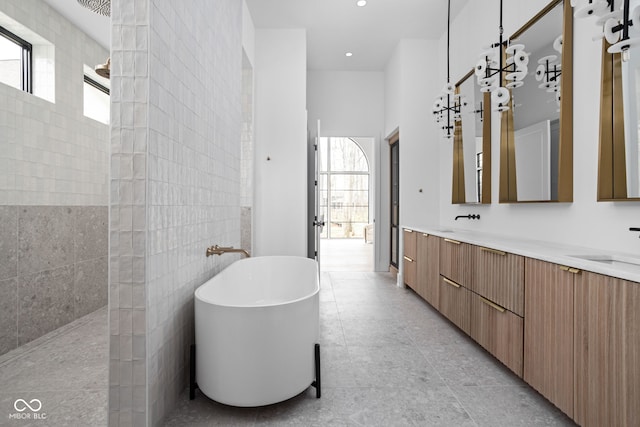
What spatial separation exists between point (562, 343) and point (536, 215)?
1.24 metres

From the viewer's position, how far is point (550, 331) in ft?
5.63

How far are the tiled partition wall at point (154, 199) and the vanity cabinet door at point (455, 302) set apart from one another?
6.55 ft

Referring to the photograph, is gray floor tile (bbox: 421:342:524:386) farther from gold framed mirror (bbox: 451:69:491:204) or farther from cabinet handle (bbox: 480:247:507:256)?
gold framed mirror (bbox: 451:69:491:204)

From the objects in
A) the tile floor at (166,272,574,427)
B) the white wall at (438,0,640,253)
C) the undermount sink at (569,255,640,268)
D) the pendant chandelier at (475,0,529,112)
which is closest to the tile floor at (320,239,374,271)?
the tile floor at (166,272,574,427)

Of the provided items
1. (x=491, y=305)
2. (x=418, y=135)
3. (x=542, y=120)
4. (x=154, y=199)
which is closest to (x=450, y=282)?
(x=491, y=305)

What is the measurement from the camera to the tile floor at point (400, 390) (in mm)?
1721

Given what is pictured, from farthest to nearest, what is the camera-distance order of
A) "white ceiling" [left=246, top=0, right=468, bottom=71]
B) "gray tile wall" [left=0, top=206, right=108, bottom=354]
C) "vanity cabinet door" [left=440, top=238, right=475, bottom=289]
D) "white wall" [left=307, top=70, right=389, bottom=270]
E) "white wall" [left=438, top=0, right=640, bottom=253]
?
"white wall" [left=307, top=70, right=389, bottom=270] < "white ceiling" [left=246, top=0, right=468, bottom=71] < "vanity cabinet door" [left=440, top=238, right=475, bottom=289] < "gray tile wall" [left=0, top=206, right=108, bottom=354] < "white wall" [left=438, top=0, right=640, bottom=253]

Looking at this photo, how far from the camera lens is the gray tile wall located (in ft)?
8.09

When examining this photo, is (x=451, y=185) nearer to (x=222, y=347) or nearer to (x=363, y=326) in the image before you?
(x=363, y=326)

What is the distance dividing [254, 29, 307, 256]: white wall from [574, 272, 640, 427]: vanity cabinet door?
3222mm

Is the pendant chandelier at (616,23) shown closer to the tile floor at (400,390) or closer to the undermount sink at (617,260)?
the undermount sink at (617,260)

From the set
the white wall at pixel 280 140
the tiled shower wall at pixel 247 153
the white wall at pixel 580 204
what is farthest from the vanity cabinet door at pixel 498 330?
the tiled shower wall at pixel 247 153

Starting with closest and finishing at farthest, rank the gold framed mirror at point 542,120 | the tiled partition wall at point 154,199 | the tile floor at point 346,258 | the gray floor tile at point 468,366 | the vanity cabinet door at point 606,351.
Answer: the vanity cabinet door at point 606,351 < the tiled partition wall at point 154,199 < the gray floor tile at point 468,366 < the gold framed mirror at point 542,120 < the tile floor at point 346,258

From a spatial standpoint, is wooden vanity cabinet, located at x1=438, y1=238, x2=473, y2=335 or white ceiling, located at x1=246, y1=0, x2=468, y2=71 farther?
white ceiling, located at x1=246, y1=0, x2=468, y2=71
